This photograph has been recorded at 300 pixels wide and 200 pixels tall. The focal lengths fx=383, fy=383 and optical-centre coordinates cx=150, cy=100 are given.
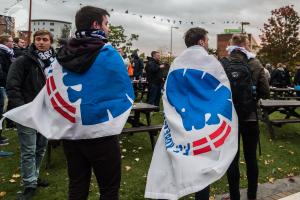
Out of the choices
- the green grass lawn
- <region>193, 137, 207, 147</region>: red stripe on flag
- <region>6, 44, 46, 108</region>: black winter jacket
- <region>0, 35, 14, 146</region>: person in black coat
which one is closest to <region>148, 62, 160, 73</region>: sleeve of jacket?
the green grass lawn

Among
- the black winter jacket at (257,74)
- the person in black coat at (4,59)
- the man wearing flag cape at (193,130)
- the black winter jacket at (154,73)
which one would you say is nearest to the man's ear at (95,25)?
the man wearing flag cape at (193,130)

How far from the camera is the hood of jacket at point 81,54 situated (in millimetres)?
2762

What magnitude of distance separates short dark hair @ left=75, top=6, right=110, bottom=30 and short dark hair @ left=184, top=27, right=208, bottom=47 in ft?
3.67

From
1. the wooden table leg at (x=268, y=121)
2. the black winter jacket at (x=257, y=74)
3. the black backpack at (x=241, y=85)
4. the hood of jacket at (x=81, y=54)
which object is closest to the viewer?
the hood of jacket at (x=81, y=54)

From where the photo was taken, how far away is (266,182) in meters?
5.47

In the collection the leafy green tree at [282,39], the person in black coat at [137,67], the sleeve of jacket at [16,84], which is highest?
the leafy green tree at [282,39]

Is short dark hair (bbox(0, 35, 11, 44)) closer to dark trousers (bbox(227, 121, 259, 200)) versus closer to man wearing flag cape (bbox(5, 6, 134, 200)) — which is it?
man wearing flag cape (bbox(5, 6, 134, 200))

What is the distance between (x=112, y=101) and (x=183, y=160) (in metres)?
0.90

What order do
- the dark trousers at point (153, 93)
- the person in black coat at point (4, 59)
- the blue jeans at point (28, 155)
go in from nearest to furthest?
the blue jeans at point (28, 155) < the person in black coat at point (4, 59) < the dark trousers at point (153, 93)

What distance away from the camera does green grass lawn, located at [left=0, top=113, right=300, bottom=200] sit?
480 cm

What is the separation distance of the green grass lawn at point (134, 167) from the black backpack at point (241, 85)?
1383 mm

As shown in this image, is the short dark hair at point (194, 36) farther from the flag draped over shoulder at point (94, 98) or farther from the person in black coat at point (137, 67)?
the person in black coat at point (137, 67)

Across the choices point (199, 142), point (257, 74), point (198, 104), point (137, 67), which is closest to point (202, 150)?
point (199, 142)

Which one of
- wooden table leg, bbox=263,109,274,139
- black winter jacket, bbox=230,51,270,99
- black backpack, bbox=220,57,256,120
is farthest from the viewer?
wooden table leg, bbox=263,109,274,139
